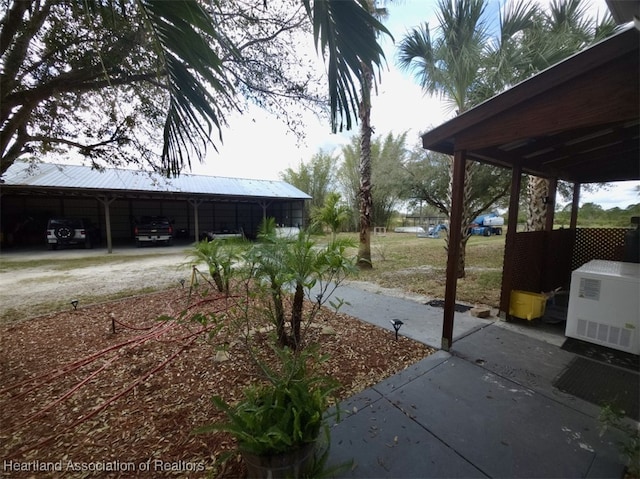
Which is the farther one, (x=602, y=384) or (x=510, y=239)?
(x=510, y=239)

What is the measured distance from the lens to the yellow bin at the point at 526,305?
323 centimetres

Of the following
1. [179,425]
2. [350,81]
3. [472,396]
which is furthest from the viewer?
[472,396]

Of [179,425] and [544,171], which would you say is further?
[544,171]

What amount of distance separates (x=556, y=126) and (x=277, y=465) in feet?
8.97

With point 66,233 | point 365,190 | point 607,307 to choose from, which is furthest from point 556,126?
point 66,233

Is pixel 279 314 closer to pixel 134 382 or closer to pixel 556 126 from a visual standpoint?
pixel 134 382

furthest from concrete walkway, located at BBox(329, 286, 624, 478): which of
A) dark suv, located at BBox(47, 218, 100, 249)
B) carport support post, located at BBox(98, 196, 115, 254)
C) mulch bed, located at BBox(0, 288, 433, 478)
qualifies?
dark suv, located at BBox(47, 218, 100, 249)

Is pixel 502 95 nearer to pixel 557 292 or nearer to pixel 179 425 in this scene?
pixel 179 425

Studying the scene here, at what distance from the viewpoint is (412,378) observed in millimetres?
2199

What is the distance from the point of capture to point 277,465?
3.71 feet

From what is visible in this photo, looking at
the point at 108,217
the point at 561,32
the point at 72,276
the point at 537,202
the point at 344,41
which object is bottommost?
the point at 72,276

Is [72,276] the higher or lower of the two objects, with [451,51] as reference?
lower

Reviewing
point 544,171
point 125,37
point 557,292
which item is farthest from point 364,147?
point 125,37

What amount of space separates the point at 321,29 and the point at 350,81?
0.79 feet
